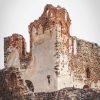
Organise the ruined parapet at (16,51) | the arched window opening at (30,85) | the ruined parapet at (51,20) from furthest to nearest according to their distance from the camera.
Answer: the ruined parapet at (16,51) → the arched window opening at (30,85) → the ruined parapet at (51,20)

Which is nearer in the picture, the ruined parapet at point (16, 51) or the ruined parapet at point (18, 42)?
the ruined parapet at point (16, 51)

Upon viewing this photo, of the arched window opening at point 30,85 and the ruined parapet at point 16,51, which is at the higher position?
the ruined parapet at point 16,51

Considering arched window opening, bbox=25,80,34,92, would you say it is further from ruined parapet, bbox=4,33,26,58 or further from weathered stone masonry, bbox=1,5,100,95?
ruined parapet, bbox=4,33,26,58

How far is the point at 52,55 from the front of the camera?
24172 millimetres

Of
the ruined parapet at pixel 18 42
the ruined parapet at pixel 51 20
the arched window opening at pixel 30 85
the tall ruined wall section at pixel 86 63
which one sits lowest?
the arched window opening at pixel 30 85

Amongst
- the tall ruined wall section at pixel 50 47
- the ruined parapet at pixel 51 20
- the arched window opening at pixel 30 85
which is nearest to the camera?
the tall ruined wall section at pixel 50 47

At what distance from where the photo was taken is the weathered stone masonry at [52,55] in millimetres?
24141

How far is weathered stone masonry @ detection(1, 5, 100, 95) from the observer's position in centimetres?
2414

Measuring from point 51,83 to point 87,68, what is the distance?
397 cm

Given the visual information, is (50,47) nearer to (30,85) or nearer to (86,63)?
(30,85)

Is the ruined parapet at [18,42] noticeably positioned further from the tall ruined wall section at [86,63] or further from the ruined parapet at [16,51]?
the tall ruined wall section at [86,63]

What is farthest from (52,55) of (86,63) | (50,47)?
(86,63)

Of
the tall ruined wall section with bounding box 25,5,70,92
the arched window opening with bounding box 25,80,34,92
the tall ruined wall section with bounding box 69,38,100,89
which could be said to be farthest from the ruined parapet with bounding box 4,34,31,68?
the tall ruined wall section with bounding box 69,38,100,89

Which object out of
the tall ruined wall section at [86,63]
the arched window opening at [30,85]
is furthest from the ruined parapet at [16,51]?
the tall ruined wall section at [86,63]
